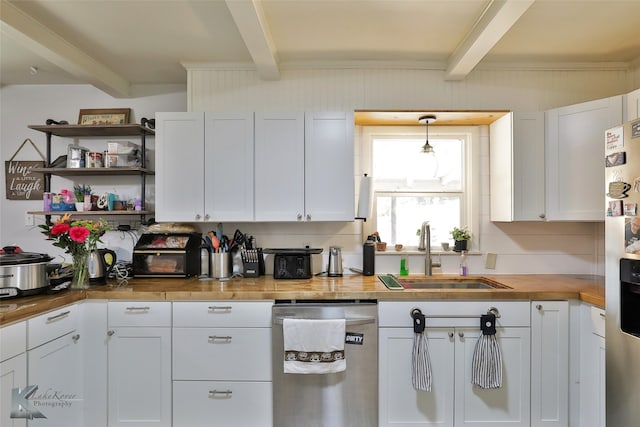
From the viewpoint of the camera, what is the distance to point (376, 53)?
246 centimetres

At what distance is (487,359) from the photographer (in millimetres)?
1992

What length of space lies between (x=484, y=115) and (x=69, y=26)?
116 inches

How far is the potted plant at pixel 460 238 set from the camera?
267 cm

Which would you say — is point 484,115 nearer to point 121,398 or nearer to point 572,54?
point 572,54

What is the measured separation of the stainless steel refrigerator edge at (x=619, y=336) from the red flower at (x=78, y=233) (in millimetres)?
3000

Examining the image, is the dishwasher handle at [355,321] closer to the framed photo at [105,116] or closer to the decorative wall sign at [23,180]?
the framed photo at [105,116]

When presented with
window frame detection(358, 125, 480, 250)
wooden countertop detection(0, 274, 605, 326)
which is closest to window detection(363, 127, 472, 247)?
window frame detection(358, 125, 480, 250)

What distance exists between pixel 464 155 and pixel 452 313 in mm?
1395

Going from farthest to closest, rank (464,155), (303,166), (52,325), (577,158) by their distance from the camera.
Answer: (464,155)
(303,166)
(577,158)
(52,325)

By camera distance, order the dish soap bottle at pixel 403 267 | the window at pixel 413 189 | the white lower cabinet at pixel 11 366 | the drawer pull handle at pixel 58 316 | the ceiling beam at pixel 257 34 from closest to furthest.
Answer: the white lower cabinet at pixel 11 366, the ceiling beam at pixel 257 34, the drawer pull handle at pixel 58 316, the dish soap bottle at pixel 403 267, the window at pixel 413 189

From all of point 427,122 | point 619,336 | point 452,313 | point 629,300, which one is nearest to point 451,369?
point 452,313

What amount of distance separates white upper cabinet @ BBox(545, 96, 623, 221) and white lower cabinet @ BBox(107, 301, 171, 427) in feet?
9.17

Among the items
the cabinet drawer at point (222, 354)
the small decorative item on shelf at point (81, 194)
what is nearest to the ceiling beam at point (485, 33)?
the cabinet drawer at point (222, 354)

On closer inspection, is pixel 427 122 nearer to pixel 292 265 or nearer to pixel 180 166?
pixel 292 265
